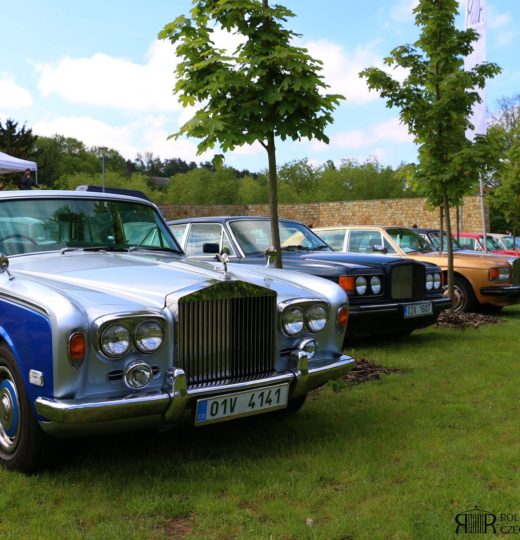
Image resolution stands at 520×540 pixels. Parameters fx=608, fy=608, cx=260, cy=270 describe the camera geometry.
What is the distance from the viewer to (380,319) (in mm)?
6988

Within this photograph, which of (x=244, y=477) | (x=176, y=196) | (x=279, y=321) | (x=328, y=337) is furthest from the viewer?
(x=176, y=196)

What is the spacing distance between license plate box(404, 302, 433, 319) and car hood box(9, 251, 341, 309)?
3.17m

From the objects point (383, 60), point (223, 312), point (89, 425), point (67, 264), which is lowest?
point (89, 425)

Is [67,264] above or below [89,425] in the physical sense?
above

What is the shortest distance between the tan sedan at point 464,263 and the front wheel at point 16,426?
699 cm

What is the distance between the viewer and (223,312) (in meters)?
3.44

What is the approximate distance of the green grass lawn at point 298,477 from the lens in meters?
2.84

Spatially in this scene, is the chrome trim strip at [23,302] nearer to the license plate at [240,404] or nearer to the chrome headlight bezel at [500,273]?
the license plate at [240,404]

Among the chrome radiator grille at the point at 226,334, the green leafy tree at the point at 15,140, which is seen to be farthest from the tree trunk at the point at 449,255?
the green leafy tree at the point at 15,140

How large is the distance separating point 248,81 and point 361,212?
92.0 feet

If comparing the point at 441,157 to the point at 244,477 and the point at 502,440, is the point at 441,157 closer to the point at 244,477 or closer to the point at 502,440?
the point at 502,440

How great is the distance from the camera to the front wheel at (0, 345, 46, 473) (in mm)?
3205

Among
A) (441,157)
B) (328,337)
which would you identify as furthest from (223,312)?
(441,157)

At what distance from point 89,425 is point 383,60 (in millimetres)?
8217
